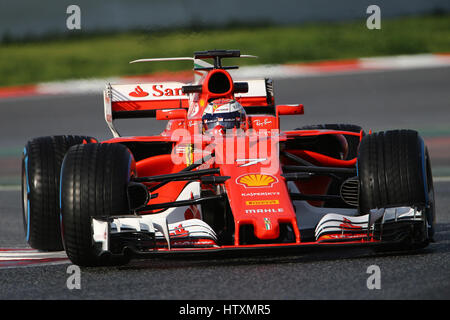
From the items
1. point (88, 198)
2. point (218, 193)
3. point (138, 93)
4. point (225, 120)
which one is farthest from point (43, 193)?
point (138, 93)

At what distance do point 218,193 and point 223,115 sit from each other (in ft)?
2.90

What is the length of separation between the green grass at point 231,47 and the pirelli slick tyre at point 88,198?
15074 mm

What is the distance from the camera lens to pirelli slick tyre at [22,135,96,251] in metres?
7.06

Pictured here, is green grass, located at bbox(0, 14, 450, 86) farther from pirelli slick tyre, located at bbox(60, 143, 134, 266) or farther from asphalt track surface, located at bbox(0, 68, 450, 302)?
pirelli slick tyre, located at bbox(60, 143, 134, 266)

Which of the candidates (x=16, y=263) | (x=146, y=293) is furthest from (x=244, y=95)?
(x=146, y=293)

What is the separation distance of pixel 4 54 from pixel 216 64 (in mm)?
19693

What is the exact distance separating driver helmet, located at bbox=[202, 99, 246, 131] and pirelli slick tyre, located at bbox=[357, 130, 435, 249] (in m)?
1.33

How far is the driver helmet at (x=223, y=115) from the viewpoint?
7.49m

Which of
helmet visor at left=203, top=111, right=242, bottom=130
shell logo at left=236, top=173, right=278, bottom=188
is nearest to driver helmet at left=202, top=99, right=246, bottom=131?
helmet visor at left=203, top=111, right=242, bottom=130

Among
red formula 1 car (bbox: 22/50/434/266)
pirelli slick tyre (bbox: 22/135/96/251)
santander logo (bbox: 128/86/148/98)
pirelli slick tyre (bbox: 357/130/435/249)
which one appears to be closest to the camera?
red formula 1 car (bbox: 22/50/434/266)

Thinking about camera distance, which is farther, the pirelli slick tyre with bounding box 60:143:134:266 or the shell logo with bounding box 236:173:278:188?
the shell logo with bounding box 236:173:278:188

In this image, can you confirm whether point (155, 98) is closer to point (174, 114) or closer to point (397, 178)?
point (174, 114)

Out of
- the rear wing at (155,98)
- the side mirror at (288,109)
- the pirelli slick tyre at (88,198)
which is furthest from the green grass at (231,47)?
the pirelli slick tyre at (88,198)
